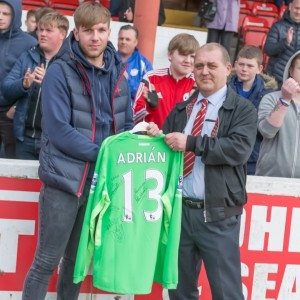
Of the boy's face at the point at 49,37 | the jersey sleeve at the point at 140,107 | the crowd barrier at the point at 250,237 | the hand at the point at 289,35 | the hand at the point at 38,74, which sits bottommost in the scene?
the crowd barrier at the point at 250,237

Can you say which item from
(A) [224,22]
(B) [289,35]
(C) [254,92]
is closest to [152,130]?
(C) [254,92]

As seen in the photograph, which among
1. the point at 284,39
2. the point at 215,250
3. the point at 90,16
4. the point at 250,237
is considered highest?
the point at 90,16

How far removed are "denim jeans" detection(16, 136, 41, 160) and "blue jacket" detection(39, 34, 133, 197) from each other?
3.81 feet

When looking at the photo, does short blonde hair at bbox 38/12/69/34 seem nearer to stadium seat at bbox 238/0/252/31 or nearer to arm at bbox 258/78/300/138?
arm at bbox 258/78/300/138

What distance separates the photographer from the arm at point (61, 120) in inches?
160

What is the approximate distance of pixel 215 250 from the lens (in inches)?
165

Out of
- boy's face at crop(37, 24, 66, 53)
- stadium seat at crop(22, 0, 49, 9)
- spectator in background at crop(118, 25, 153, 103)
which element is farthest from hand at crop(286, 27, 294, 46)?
stadium seat at crop(22, 0, 49, 9)

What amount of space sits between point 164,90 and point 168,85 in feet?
0.16

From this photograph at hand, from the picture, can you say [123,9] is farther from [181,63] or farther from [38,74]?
[38,74]

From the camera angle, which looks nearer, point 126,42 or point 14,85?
point 14,85

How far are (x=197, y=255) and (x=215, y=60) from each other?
1.09m

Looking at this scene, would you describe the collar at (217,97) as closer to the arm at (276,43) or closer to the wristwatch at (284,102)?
the wristwatch at (284,102)

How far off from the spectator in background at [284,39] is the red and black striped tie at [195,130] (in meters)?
4.36

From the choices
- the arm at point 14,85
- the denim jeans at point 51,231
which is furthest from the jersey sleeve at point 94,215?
the arm at point 14,85
